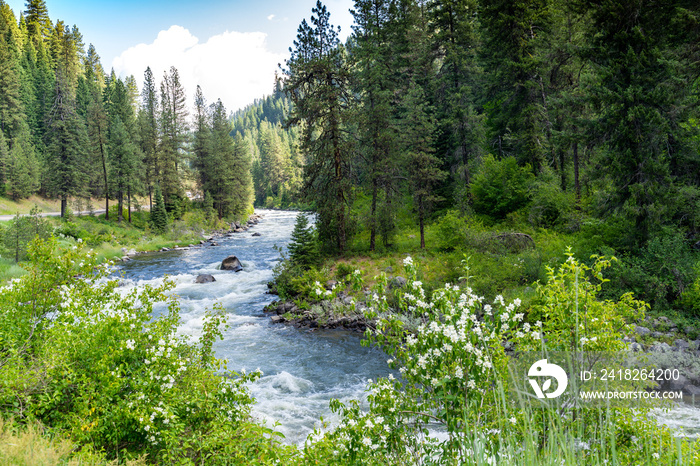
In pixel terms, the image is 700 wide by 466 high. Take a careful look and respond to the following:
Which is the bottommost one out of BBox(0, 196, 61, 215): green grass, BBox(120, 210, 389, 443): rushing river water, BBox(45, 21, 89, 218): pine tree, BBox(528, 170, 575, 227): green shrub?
BBox(120, 210, 389, 443): rushing river water

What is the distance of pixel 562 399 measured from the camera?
3777 millimetres

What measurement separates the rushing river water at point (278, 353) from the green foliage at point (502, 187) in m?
11.8

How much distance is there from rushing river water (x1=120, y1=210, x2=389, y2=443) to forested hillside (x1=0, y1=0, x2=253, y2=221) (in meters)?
22.0

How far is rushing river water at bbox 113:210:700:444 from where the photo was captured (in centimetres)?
913

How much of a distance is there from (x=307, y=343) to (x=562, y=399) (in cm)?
1125

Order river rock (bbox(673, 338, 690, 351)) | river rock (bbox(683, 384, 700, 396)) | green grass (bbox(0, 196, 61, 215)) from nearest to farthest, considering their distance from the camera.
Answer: river rock (bbox(683, 384, 700, 396)) → river rock (bbox(673, 338, 690, 351)) → green grass (bbox(0, 196, 61, 215))

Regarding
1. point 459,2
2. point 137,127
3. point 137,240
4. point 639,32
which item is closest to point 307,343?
point 639,32

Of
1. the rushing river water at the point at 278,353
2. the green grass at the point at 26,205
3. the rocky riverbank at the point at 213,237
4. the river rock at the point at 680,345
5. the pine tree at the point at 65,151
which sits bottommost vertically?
the rushing river water at the point at 278,353

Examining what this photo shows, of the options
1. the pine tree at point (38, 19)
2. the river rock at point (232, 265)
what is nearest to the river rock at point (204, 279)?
the river rock at point (232, 265)

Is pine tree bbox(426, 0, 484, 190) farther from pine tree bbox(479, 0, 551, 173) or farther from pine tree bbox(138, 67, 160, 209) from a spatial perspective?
pine tree bbox(138, 67, 160, 209)

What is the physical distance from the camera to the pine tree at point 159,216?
130 ft

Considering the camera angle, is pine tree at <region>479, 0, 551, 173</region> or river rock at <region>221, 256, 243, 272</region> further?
river rock at <region>221, 256, 243, 272</region>

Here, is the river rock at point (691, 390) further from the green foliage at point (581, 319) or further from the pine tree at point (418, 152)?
the pine tree at point (418, 152)

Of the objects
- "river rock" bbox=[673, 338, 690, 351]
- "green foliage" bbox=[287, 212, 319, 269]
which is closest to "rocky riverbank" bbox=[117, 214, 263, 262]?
"green foliage" bbox=[287, 212, 319, 269]
